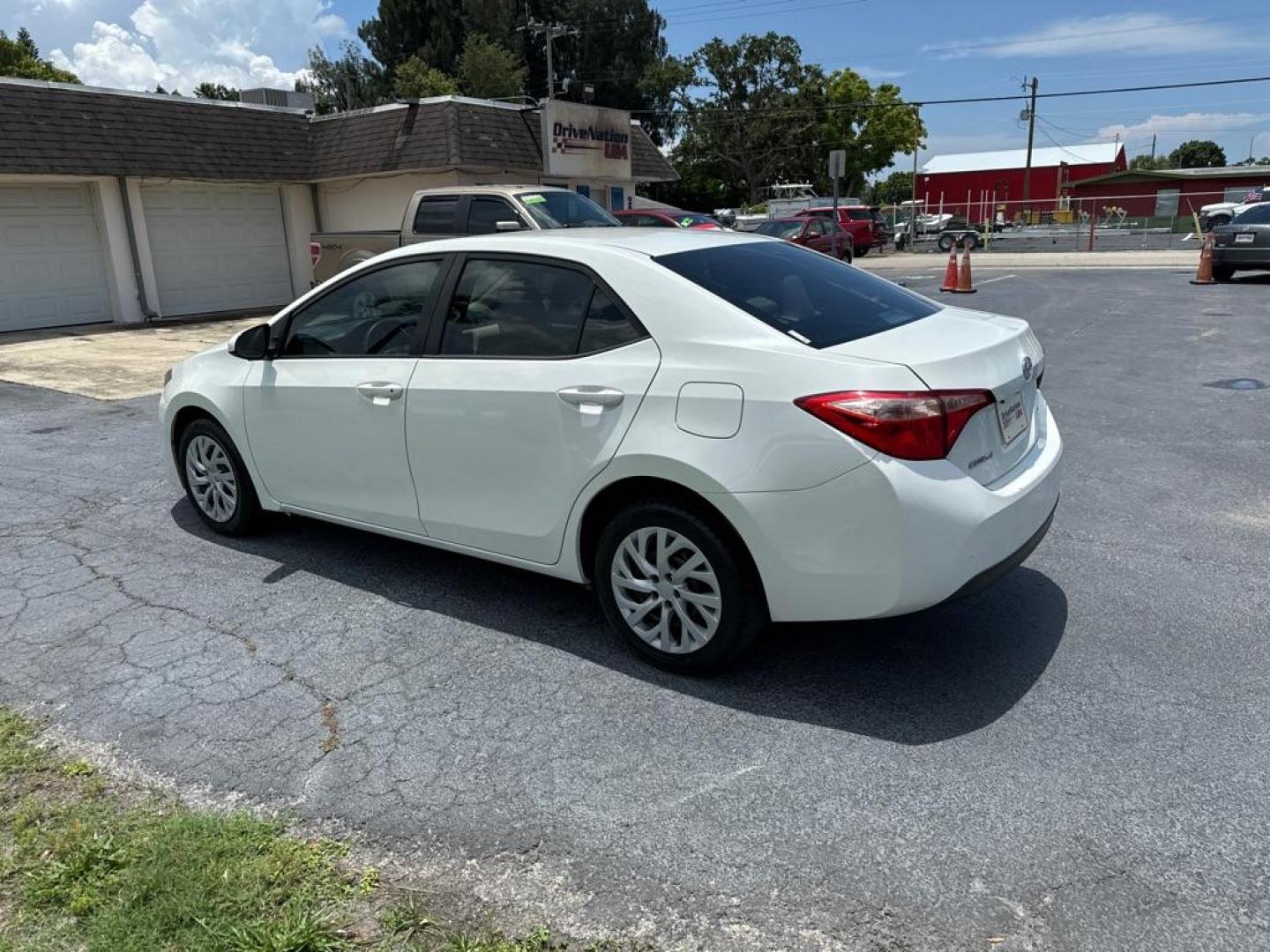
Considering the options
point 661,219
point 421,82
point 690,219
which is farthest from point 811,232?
point 421,82

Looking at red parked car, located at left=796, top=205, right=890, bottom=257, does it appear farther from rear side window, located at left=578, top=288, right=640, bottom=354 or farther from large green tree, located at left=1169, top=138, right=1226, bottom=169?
large green tree, located at left=1169, top=138, right=1226, bottom=169

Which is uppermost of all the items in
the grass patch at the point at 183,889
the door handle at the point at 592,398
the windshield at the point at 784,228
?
the door handle at the point at 592,398

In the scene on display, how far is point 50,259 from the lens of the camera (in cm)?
1681

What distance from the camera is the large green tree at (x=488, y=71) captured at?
155 feet

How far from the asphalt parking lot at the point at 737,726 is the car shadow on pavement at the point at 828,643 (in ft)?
0.06

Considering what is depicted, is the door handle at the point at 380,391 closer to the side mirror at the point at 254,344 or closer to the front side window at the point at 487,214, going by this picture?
the side mirror at the point at 254,344

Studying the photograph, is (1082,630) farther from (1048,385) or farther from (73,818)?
(1048,385)

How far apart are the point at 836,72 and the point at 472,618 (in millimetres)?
58647

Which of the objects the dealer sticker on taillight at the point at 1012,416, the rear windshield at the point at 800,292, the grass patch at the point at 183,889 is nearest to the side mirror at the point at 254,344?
the rear windshield at the point at 800,292

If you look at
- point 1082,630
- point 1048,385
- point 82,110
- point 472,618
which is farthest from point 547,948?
point 82,110

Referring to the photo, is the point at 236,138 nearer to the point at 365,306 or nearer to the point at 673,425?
the point at 365,306

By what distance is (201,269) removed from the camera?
62.9 ft

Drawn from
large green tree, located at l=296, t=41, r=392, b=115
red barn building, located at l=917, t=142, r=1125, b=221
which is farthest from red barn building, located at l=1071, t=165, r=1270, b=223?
large green tree, located at l=296, t=41, r=392, b=115

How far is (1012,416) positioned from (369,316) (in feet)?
9.48
